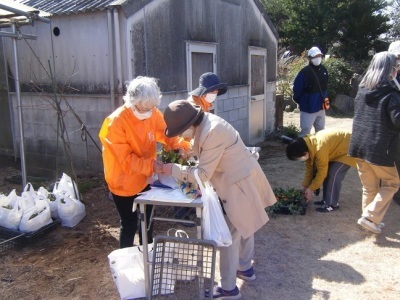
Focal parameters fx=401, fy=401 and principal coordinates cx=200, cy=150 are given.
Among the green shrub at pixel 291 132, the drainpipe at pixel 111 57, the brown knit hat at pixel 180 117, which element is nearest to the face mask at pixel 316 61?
the green shrub at pixel 291 132

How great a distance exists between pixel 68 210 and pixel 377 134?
3303mm

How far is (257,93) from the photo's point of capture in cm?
937

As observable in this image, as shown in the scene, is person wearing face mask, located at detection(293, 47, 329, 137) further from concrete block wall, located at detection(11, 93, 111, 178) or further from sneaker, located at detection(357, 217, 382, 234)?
concrete block wall, located at detection(11, 93, 111, 178)

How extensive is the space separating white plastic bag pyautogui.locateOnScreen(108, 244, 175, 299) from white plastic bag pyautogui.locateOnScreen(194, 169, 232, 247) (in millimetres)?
478

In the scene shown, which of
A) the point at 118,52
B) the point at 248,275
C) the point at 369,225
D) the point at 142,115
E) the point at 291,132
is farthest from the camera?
the point at 291,132

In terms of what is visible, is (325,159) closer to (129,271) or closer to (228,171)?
(228,171)

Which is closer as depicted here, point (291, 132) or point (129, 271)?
point (129, 271)

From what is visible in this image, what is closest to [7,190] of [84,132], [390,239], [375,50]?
[84,132]

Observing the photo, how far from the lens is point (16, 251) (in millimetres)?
3912

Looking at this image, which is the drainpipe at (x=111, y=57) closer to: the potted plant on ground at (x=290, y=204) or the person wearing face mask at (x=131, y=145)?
the person wearing face mask at (x=131, y=145)

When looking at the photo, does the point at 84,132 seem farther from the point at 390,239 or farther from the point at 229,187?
the point at 390,239

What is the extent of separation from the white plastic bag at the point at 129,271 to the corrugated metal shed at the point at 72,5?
3485 mm

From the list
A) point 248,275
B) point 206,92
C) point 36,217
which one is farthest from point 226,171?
point 36,217

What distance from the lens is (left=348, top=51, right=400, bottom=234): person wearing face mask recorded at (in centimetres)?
383
